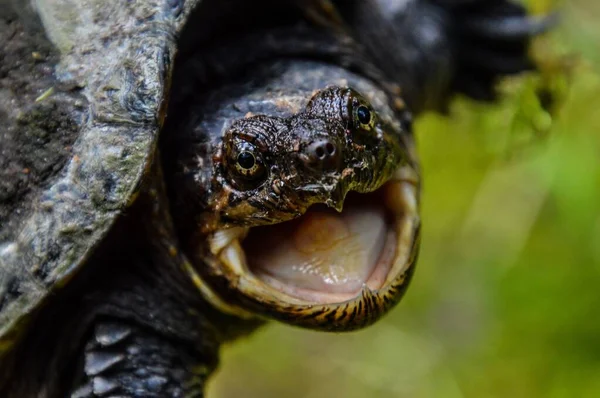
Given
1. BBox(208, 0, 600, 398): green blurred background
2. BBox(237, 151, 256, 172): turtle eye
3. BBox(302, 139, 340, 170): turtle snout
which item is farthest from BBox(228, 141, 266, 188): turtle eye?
BBox(208, 0, 600, 398): green blurred background

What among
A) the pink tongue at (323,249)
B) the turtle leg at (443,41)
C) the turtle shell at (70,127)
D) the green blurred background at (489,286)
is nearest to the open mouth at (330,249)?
the pink tongue at (323,249)

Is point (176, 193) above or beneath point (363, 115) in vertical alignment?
beneath

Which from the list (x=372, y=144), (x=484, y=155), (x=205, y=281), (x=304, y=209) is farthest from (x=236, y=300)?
(x=484, y=155)

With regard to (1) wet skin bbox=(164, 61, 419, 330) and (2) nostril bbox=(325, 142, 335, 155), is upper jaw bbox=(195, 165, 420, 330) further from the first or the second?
(2) nostril bbox=(325, 142, 335, 155)

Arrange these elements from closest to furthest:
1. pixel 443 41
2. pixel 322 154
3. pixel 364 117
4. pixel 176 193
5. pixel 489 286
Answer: pixel 322 154, pixel 364 117, pixel 176 193, pixel 443 41, pixel 489 286

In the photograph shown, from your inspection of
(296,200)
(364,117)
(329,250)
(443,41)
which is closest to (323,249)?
(329,250)

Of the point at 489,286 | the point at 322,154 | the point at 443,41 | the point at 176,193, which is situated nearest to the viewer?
the point at 322,154

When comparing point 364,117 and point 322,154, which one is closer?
point 322,154

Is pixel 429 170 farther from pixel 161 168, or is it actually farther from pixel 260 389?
pixel 161 168

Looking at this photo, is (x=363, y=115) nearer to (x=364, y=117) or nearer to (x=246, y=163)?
(x=364, y=117)
